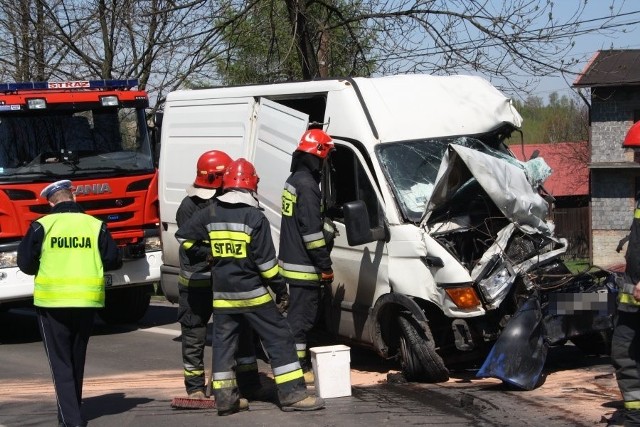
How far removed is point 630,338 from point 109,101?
24.4 feet

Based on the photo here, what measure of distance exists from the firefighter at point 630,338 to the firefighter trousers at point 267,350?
7.15 feet

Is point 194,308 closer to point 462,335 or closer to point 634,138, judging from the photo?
point 462,335

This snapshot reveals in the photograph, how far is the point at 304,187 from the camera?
25.6 feet

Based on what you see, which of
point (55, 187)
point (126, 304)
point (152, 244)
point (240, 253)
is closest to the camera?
point (55, 187)

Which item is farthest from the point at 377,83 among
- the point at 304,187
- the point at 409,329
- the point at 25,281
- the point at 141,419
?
the point at 25,281

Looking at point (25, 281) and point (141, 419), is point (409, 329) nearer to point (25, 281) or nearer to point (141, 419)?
point (141, 419)

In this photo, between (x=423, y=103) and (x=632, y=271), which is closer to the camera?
(x=632, y=271)

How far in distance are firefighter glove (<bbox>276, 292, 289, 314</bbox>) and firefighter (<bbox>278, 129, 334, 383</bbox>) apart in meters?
0.19

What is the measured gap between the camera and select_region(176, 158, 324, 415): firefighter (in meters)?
6.81

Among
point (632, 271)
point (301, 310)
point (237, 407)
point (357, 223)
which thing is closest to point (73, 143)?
point (301, 310)

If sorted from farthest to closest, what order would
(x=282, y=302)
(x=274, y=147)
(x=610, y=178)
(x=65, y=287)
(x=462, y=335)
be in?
(x=610, y=178) < (x=274, y=147) < (x=462, y=335) < (x=282, y=302) < (x=65, y=287)

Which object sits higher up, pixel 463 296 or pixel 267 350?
pixel 463 296

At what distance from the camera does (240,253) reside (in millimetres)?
6797

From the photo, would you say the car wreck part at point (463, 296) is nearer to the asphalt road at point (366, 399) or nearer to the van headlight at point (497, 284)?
the van headlight at point (497, 284)
